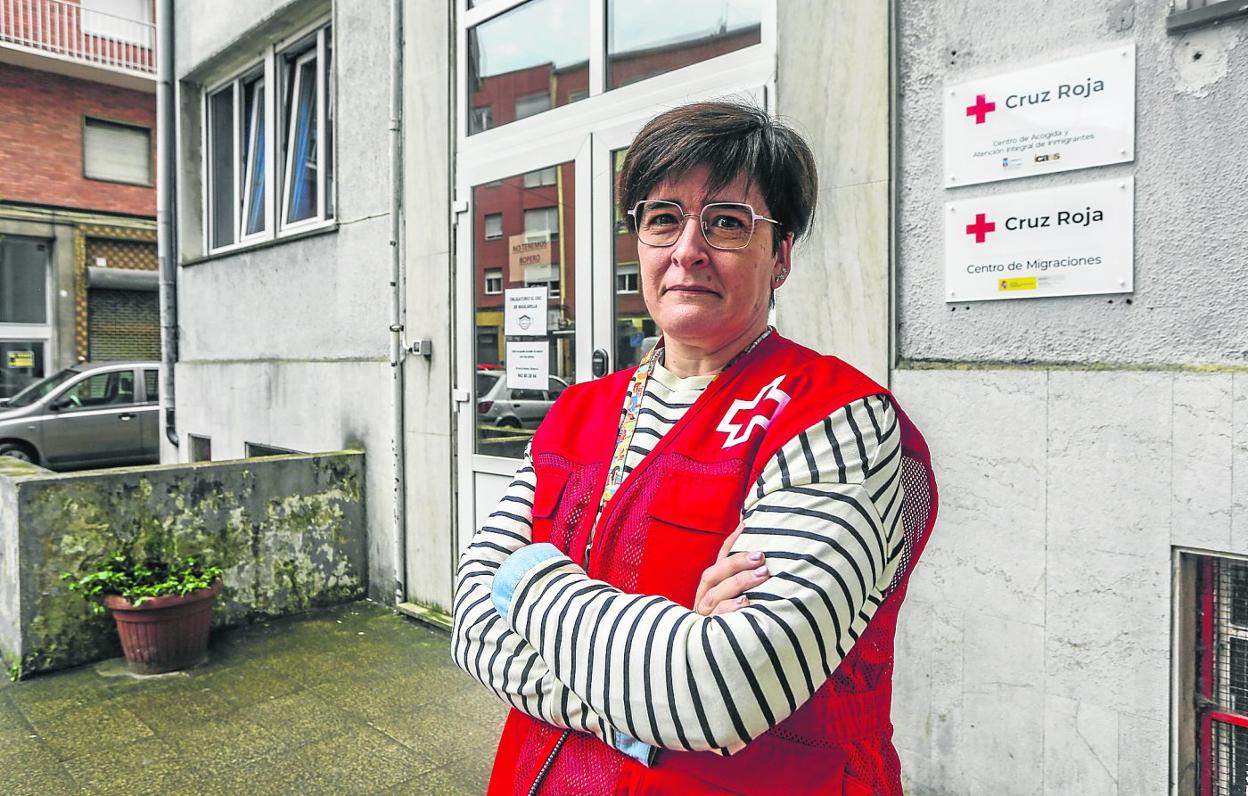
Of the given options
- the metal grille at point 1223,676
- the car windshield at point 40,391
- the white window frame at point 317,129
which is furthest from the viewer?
the car windshield at point 40,391

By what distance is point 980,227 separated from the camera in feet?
9.44

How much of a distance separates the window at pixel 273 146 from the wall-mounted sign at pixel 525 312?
2.59m

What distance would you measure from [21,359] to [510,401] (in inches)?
770

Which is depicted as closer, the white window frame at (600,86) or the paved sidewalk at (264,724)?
the paved sidewalk at (264,724)

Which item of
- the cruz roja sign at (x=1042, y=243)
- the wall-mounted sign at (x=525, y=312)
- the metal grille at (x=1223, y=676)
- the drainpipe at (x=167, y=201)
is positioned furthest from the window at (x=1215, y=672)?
the drainpipe at (x=167, y=201)

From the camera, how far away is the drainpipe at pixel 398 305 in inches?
225

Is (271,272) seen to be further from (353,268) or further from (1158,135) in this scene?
Result: (1158,135)

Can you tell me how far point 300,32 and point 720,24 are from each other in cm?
484

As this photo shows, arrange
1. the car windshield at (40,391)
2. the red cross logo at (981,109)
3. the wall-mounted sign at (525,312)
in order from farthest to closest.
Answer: the car windshield at (40,391)
the wall-mounted sign at (525,312)
the red cross logo at (981,109)

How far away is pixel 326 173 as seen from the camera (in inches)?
276

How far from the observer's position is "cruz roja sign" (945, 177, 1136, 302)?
8.48 feet

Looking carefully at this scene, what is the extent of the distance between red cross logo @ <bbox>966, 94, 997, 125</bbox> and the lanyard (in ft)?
5.86

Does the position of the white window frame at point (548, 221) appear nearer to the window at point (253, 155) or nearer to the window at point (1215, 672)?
the window at point (1215, 672)

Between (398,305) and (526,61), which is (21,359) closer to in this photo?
(398,305)
